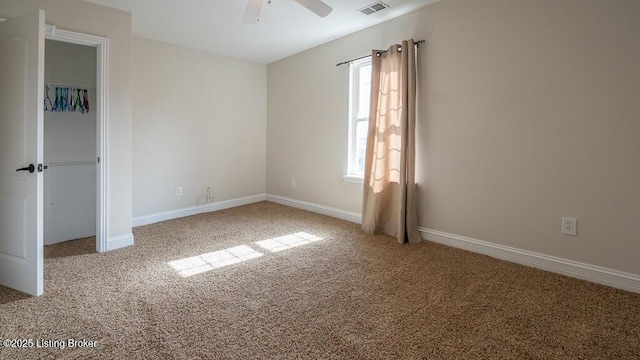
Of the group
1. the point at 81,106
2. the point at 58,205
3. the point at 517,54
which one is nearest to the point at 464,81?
the point at 517,54

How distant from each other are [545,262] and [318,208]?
9.21 ft

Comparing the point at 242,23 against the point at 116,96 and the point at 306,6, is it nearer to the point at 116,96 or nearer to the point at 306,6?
the point at 306,6

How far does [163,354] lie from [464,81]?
10.5 ft

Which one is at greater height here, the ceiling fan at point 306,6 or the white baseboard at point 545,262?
the ceiling fan at point 306,6

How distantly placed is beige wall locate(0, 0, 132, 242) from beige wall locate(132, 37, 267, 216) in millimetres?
868

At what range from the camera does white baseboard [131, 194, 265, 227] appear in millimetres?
4035

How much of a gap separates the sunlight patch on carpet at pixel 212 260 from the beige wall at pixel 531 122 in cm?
191

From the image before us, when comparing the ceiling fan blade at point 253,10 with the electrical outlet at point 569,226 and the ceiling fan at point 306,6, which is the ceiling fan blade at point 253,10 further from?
the electrical outlet at point 569,226

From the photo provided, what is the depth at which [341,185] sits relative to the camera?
4.28m

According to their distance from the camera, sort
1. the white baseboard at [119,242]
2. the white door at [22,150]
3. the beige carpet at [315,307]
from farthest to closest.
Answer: the white baseboard at [119,242] → the white door at [22,150] → the beige carpet at [315,307]

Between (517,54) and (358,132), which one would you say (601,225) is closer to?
(517,54)

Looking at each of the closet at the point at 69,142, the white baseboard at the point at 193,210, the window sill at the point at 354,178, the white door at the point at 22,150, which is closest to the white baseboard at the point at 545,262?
the window sill at the point at 354,178

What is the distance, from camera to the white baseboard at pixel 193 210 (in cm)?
403

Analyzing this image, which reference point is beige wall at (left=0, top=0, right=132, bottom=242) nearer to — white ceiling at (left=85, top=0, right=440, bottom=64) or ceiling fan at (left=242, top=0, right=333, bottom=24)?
white ceiling at (left=85, top=0, right=440, bottom=64)
